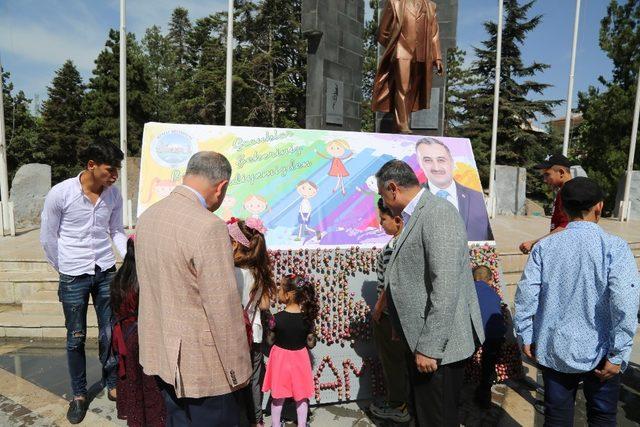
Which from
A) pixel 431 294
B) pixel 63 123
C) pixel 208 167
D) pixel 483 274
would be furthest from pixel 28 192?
pixel 63 123

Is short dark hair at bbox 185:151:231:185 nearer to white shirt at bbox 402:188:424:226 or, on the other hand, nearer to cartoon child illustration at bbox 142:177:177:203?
white shirt at bbox 402:188:424:226

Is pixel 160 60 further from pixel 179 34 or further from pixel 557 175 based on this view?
pixel 557 175

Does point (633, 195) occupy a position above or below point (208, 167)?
below

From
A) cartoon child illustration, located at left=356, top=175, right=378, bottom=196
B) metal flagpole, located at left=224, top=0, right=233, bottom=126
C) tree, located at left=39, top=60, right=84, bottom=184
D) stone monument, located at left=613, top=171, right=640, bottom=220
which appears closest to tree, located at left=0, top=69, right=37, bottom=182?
tree, located at left=39, top=60, right=84, bottom=184

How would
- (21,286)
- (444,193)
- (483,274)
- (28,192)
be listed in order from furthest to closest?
(28,192) < (21,286) < (444,193) < (483,274)

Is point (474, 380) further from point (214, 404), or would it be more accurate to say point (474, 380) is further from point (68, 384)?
point (68, 384)

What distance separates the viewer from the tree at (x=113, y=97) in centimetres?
2384

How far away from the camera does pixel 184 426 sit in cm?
174

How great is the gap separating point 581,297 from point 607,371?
0.37m

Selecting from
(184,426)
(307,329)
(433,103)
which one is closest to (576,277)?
(307,329)

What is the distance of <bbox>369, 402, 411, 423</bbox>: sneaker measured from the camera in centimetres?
288

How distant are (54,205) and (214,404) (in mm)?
1923

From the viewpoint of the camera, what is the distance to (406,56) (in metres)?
5.52

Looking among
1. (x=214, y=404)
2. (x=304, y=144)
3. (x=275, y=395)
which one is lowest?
(x=275, y=395)
